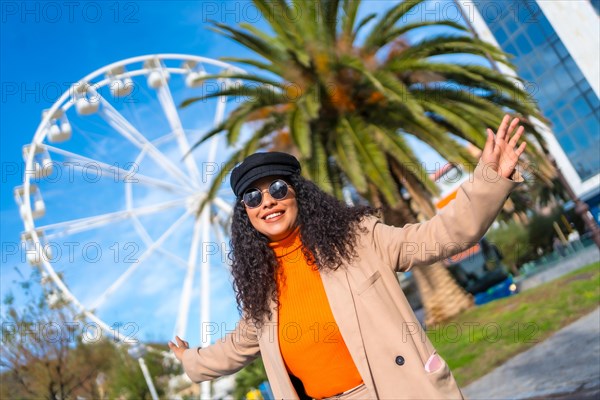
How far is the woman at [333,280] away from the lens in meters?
2.21

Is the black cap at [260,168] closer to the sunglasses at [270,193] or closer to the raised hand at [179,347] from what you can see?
the sunglasses at [270,193]

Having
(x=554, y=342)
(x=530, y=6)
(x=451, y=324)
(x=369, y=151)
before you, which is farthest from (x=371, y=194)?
(x=530, y=6)

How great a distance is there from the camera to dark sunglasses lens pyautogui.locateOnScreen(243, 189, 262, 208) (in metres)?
2.70

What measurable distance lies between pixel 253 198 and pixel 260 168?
0.13 meters

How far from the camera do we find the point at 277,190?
2674 millimetres

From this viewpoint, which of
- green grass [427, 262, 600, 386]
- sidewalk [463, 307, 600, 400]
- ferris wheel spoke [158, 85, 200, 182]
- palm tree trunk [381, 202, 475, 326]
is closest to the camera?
sidewalk [463, 307, 600, 400]

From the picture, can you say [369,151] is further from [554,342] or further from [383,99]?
[554,342]

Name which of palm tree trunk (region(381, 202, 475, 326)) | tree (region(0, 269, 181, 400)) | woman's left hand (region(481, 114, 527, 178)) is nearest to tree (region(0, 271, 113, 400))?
tree (region(0, 269, 181, 400))

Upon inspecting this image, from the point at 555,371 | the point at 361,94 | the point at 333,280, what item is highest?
the point at 361,94

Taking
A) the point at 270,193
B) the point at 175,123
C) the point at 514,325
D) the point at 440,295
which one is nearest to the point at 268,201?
the point at 270,193

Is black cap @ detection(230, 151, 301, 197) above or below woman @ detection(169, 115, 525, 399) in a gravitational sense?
above

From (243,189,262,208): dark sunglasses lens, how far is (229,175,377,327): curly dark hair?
177 millimetres

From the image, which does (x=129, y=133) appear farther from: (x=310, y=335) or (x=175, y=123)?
(x=310, y=335)

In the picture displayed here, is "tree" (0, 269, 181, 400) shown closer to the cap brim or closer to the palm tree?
the palm tree
